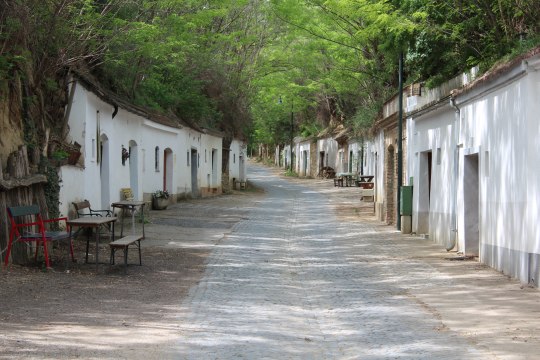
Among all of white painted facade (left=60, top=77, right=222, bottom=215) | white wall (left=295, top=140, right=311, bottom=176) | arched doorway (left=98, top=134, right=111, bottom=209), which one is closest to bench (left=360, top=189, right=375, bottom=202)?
white painted facade (left=60, top=77, right=222, bottom=215)

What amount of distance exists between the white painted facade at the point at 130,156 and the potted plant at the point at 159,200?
10.0 inches

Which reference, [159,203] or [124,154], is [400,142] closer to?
[124,154]

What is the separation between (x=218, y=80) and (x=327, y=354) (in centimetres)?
3087

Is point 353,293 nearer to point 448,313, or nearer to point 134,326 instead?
point 448,313

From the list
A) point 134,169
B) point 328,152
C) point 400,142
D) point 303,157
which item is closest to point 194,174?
point 134,169

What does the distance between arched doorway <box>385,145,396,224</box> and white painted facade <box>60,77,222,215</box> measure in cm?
795

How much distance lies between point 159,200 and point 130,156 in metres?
3.22

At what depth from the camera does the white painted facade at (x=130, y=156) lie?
17.3m

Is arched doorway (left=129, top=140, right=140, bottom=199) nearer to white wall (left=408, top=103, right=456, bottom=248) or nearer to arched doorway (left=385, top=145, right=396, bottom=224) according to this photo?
arched doorway (left=385, top=145, right=396, bottom=224)

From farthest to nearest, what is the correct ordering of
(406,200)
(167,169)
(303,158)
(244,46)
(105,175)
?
(303,158) < (244,46) < (167,169) < (105,175) < (406,200)

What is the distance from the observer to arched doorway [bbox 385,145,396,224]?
23625mm

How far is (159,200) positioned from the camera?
89.5 ft

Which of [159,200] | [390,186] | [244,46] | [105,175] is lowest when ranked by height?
[159,200]

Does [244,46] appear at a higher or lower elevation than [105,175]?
higher
